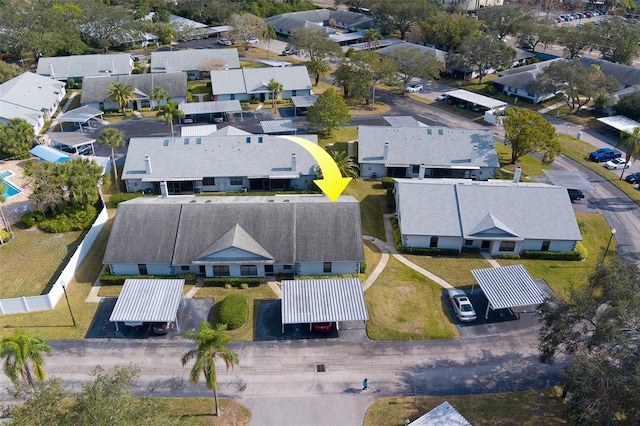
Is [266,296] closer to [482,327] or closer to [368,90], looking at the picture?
[482,327]

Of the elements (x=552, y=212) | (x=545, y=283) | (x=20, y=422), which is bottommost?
(x=545, y=283)

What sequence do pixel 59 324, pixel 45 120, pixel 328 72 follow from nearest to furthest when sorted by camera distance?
1. pixel 59 324
2. pixel 45 120
3. pixel 328 72

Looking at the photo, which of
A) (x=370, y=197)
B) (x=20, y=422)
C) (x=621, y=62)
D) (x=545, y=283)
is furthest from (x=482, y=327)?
(x=621, y=62)

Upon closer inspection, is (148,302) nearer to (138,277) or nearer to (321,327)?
(138,277)

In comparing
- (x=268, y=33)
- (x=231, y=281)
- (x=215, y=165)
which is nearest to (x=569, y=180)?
(x=231, y=281)

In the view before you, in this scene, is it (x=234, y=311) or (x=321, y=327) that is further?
(x=234, y=311)

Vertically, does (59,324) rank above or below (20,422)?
below

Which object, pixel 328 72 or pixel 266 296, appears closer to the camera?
pixel 266 296
